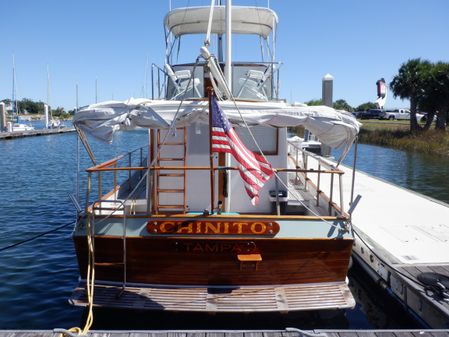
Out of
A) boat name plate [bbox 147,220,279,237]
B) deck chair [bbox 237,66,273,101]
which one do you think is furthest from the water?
deck chair [bbox 237,66,273,101]

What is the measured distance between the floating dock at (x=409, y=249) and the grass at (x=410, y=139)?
2356cm

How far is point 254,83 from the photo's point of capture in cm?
984

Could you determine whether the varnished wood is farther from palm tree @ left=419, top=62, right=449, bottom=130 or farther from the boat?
palm tree @ left=419, top=62, right=449, bottom=130

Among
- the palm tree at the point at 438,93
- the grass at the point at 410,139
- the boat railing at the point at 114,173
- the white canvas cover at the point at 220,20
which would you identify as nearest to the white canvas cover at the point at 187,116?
the boat railing at the point at 114,173

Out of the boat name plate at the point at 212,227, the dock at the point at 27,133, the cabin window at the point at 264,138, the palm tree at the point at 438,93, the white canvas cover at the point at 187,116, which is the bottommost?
the boat name plate at the point at 212,227

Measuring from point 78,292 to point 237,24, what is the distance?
740 centimetres

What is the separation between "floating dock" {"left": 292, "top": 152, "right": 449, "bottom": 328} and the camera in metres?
6.78

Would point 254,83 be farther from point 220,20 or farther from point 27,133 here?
point 27,133

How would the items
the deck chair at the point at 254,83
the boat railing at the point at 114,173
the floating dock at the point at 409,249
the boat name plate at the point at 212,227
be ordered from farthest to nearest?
the deck chair at the point at 254,83 → the floating dock at the point at 409,249 → the boat railing at the point at 114,173 → the boat name plate at the point at 212,227

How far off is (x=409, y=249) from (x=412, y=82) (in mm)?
35901

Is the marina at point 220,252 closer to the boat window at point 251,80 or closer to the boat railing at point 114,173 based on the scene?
the boat railing at point 114,173

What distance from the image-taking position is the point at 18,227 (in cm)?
1271

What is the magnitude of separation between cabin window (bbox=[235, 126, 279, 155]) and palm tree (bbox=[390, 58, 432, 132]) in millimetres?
35869

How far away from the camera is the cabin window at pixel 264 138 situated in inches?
321
